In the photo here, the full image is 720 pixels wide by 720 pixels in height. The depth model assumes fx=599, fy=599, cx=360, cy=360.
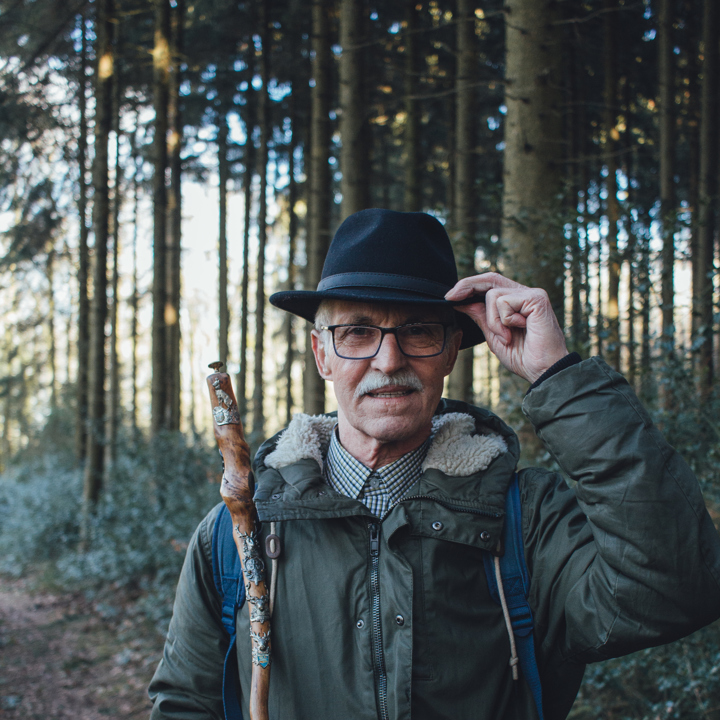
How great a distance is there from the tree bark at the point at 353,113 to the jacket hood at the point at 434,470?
193 inches

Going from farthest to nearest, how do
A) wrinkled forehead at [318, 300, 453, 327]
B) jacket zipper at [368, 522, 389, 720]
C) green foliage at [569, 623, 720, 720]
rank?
green foliage at [569, 623, 720, 720] < wrinkled forehead at [318, 300, 453, 327] < jacket zipper at [368, 522, 389, 720]

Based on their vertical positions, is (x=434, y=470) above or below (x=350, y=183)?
below

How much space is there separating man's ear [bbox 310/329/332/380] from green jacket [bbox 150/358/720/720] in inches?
14.0

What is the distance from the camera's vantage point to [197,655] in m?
1.97

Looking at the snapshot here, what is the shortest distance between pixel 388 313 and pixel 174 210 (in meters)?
11.8

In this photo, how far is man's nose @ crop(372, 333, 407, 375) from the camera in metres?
1.98

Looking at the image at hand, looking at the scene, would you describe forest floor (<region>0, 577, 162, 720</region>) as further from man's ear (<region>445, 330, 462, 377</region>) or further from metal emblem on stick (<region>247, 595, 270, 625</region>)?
man's ear (<region>445, 330, 462, 377</region>)

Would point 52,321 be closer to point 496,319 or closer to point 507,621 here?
point 496,319

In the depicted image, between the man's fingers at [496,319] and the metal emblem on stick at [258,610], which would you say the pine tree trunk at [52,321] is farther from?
the man's fingers at [496,319]

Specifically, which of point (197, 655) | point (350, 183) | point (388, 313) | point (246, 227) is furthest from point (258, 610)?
point (246, 227)

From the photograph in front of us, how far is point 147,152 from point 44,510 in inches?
352

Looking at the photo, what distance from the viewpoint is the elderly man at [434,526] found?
151 centimetres

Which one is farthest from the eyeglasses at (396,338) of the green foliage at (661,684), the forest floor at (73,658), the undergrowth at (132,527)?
the undergrowth at (132,527)

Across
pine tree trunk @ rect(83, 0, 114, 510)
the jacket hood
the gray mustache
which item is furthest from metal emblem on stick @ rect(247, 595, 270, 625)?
pine tree trunk @ rect(83, 0, 114, 510)
